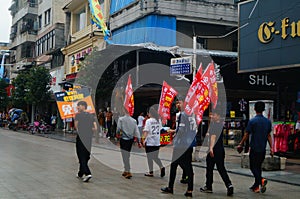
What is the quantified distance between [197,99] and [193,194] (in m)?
5.20

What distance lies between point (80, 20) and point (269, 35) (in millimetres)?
24871

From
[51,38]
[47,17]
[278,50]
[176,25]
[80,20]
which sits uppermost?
[47,17]

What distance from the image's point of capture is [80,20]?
124ft

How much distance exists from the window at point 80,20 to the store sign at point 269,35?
852 inches

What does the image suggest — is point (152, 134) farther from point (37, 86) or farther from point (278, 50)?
point (37, 86)

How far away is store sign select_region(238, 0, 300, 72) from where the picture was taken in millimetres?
14945

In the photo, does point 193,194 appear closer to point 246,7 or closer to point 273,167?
point 273,167

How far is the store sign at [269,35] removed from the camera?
14945 mm

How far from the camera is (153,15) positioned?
84.4 ft

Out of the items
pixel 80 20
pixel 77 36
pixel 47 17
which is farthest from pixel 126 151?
pixel 47 17

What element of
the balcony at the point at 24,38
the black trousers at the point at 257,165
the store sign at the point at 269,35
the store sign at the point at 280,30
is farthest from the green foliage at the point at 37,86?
the black trousers at the point at 257,165

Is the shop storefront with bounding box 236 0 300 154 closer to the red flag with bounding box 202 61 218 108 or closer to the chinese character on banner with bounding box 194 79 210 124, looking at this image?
the red flag with bounding box 202 61 218 108

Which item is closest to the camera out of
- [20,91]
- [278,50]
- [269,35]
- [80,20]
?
[278,50]

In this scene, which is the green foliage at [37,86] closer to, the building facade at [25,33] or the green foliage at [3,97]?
the green foliage at [3,97]
